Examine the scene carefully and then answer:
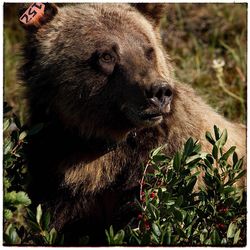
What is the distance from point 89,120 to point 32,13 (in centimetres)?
85

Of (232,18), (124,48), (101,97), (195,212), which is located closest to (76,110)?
(101,97)

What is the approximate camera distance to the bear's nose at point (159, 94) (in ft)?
13.3

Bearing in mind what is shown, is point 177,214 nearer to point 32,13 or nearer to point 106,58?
point 106,58

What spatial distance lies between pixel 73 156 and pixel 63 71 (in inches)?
22.5

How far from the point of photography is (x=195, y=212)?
404 centimetres

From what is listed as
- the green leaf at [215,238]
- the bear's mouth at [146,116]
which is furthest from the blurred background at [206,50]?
the green leaf at [215,238]

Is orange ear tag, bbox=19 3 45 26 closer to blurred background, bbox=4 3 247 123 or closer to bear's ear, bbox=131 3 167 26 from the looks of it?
bear's ear, bbox=131 3 167 26

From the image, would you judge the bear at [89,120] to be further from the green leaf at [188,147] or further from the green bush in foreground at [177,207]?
the green leaf at [188,147]

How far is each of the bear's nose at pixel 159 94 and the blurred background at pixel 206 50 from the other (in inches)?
114

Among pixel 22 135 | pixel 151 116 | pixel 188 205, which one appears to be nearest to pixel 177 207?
pixel 188 205

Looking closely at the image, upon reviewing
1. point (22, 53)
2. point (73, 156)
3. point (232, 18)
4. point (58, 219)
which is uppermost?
point (232, 18)

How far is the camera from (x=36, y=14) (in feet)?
15.3

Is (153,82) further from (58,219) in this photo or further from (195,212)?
(58,219)

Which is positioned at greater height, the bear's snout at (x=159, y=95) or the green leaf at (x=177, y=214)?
the bear's snout at (x=159, y=95)
